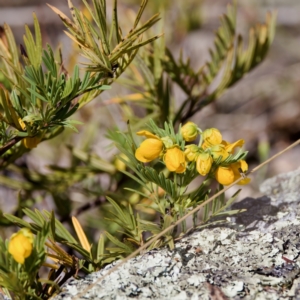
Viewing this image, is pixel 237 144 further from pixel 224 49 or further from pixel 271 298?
pixel 224 49

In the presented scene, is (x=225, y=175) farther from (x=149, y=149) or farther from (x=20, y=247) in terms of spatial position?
(x=20, y=247)

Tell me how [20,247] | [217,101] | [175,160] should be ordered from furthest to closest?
1. [217,101]
2. [175,160]
3. [20,247]

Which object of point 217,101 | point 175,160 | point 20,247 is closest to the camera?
point 20,247

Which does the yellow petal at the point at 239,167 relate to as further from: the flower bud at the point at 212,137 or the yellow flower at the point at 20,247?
the yellow flower at the point at 20,247

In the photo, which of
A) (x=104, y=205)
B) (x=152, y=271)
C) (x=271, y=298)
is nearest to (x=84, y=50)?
(x=152, y=271)

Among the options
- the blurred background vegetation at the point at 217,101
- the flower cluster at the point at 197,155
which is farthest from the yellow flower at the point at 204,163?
the blurred background vegetation at the point at 217,101

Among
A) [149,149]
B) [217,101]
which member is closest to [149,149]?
[149,149]

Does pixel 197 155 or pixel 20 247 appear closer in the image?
pixel 20 247
